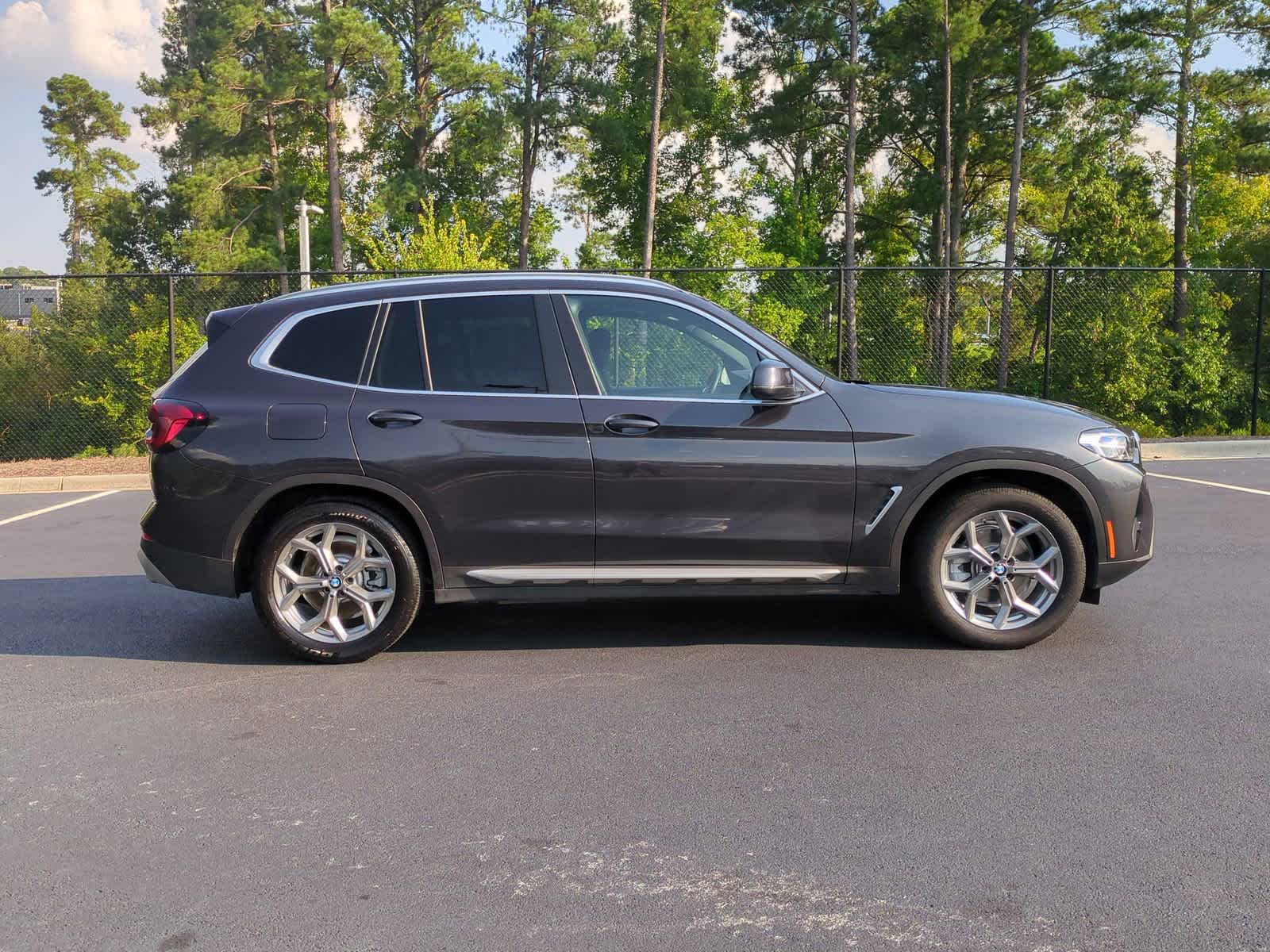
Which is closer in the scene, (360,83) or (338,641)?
(338,641)

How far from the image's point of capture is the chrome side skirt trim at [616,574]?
554 cm

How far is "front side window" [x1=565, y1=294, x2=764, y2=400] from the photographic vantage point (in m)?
5.62

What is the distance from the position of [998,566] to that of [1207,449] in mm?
11327

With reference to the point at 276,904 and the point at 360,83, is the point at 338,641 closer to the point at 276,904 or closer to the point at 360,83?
the point at 276,904

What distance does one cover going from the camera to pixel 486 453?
5.48 m

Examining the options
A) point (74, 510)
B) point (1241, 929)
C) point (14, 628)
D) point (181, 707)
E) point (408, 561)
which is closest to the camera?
point (1241, 929)

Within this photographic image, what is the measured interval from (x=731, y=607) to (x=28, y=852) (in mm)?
3966

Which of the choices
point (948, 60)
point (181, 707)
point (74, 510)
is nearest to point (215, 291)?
point (74, 510)

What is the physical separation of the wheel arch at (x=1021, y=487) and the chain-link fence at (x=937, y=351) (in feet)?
45.9

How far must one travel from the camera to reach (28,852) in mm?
3559

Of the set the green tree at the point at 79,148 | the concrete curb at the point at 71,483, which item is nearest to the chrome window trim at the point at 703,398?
the concrete curb at the point at 71,483

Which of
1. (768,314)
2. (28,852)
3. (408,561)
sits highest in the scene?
(768,314)

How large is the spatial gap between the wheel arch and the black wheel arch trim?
2.19 m

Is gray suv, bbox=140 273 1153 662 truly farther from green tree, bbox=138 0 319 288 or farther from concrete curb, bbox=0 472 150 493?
green tree, bbox=138 0 319 288
